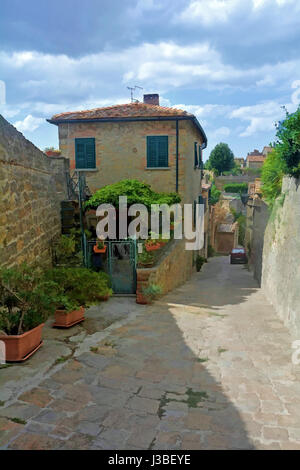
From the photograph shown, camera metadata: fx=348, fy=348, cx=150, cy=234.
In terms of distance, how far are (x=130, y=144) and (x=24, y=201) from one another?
8821mm

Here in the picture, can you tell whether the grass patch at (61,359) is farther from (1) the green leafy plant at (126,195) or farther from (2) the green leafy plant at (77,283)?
(1) the green leafy plant at (126,195)

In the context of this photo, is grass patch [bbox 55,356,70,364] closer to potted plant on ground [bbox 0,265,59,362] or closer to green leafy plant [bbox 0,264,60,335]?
potted plant on ground [bbox 0,265,59,362]

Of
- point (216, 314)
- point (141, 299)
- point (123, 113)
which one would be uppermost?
point (123, 113)

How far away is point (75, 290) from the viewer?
6.64 metres

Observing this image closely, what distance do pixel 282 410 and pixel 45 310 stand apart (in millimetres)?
3259

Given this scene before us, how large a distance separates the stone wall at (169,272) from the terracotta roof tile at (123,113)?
5.41 m

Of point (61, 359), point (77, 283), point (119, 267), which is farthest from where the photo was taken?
point (119, 267)

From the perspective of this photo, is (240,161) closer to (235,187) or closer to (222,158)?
(222,158)

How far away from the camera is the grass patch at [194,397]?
385cm

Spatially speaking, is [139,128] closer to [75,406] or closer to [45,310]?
[45,310]

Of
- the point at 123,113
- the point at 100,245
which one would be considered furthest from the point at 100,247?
the point at 123,113

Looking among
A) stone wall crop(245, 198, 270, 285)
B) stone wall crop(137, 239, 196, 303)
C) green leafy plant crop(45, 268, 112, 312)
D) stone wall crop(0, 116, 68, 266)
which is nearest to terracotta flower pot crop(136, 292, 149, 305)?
stone wall crop(137, 239, 196, 303)
